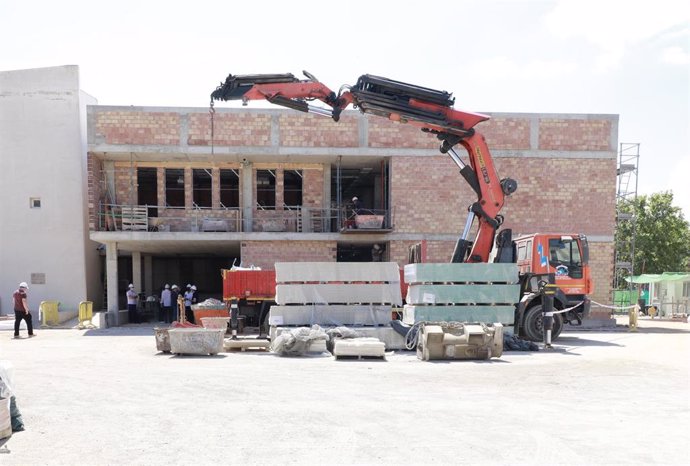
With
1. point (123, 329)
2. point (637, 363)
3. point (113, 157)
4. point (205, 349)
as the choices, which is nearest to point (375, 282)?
point (205, 349)

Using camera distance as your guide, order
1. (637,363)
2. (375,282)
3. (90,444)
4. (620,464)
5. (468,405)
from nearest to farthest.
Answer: (620,464)
(90,444)
(468,405)
(637,363)
(375,282)

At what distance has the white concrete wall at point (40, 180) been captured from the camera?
22.6 m

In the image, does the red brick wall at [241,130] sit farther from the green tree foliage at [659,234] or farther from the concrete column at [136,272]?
the green tree foliage at [659,234]

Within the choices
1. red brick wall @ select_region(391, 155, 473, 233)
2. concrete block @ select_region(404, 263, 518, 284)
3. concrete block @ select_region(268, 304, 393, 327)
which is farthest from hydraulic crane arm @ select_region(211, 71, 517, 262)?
red brick wall @ select_region(391, 155, 473, 233)

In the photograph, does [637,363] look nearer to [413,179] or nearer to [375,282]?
[375,282]

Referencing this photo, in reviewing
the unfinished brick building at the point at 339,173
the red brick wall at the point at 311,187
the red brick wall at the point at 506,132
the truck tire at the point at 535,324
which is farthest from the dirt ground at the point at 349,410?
the red brick wall at the point at 311,187

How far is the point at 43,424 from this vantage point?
6.00 meters

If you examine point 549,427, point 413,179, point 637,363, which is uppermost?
point 413,179

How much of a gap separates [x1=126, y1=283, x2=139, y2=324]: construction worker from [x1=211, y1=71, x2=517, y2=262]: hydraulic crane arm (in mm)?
11986

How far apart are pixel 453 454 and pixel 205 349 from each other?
7.78 m

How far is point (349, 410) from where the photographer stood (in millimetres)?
6637

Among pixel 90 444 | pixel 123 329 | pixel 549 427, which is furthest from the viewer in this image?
pixel 123 329

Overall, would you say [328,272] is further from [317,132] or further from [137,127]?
[137,127]

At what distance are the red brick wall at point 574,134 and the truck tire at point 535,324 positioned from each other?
9.25 metres
